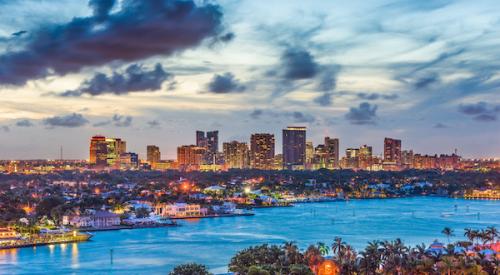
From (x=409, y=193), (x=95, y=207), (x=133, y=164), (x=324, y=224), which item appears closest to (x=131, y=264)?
(x=324, y=224)

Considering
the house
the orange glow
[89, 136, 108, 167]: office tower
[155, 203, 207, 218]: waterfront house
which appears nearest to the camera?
the orange glow

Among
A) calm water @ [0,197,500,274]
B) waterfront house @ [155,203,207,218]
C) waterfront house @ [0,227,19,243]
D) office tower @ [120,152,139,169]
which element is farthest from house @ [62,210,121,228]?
office tower @ [120,152,139,169]

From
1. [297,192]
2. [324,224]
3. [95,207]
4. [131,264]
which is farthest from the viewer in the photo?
[297,192]

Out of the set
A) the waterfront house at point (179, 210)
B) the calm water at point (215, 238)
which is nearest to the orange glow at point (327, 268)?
the calm water at point (215, 238)

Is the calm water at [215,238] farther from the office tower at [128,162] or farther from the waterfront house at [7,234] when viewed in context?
the office tower at [128,162]

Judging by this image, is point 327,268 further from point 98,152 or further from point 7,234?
point 98,152

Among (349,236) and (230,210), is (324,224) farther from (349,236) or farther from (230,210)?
(230,210)

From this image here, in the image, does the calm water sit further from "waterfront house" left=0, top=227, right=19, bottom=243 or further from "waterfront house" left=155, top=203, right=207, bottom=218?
"waterfront house" left=155, top=203, right=207, bottom=218
